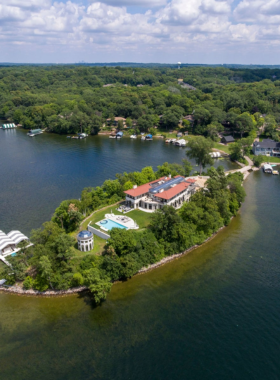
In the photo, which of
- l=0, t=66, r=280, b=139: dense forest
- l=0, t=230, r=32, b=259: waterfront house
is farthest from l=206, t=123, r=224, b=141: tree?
l=0, t=230, r=32, b=259: waterfront house

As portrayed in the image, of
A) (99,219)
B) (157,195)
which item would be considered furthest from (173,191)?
(99,219)

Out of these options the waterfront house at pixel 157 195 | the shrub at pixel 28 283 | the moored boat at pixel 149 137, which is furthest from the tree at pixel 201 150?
the shrub at pixel 28 283

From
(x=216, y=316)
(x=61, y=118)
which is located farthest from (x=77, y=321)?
(x=61, y=118)

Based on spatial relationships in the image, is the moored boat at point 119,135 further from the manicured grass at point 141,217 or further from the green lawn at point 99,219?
the manicured grass at point 141,217

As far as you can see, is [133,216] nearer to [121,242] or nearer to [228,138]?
[121,242]

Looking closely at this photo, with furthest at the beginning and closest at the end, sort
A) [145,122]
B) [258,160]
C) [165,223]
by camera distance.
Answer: [145,122] < [258,160] < [165,223]

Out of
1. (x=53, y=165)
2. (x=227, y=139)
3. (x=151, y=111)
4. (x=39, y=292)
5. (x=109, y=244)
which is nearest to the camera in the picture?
(x=39, y=292)

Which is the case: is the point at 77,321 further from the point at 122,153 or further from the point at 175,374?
the point at 122,153
